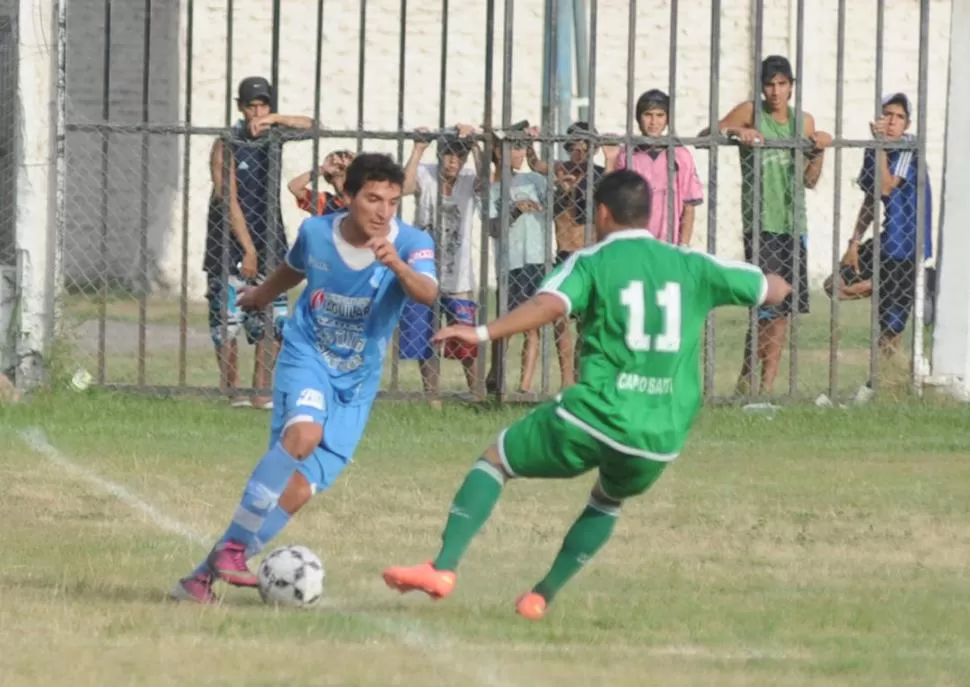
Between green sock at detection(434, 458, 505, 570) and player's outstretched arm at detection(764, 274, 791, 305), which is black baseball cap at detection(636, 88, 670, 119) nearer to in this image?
player's outstretched arm at detection(764, 274, 791, 305)

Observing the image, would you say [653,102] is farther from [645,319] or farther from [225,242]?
[645,319]

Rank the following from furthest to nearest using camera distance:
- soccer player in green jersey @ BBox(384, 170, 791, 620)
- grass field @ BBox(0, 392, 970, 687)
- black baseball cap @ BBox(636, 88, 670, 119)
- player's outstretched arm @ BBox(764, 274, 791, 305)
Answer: black baseball cap @ BBox(636, 88, 670, 119)
player's outstretched arm @ BBox(764, 274, 791, 305)
soccer player in green jersey @ BBox(384, 170, 791, 620)
grass field @ BBox(0, 392, 970, 687)

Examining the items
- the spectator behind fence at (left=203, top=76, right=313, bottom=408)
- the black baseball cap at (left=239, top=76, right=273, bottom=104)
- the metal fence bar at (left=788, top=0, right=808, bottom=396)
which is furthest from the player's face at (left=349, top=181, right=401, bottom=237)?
the metal fence bar at (left=788, top=0, right=808, bottom=396)

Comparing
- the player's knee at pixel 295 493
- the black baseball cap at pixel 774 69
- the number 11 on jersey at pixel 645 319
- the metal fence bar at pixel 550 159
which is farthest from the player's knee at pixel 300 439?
the black baseball cap at pixel 774 69

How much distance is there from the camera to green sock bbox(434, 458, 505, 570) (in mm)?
7555

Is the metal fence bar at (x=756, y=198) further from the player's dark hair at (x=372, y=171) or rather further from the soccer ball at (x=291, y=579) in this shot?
the soccer ball at (x=291, y=579)

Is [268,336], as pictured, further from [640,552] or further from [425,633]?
[425,633]

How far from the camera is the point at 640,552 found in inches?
375

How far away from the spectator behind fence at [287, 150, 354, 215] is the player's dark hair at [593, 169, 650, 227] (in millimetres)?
5273

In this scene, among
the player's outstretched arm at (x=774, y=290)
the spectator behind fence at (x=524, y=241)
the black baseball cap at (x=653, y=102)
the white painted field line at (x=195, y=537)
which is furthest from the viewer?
the spectator behind fence at (x=524, y=241)

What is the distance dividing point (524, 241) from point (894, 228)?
257cm

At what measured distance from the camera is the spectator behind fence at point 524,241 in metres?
14.2

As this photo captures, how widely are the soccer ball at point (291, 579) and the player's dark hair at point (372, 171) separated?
4.48 feet

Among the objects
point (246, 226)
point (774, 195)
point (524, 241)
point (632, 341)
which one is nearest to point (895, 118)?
point (774, 195)
